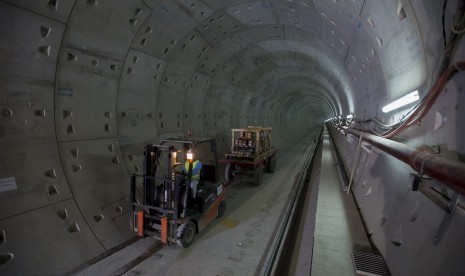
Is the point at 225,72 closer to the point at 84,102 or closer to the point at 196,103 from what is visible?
the point at 196,103

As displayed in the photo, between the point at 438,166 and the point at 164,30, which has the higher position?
the point at 164,30

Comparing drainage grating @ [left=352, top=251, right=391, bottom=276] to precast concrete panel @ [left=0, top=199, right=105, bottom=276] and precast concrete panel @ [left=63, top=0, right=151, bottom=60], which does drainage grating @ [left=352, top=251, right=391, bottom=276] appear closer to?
precast concrete panel @ [left=0, top=199, right=105, bottom=276]

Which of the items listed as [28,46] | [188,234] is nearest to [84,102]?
[28,46]

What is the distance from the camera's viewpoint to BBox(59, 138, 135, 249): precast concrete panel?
559 cm

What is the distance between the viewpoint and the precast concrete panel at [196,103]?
10.4 meters

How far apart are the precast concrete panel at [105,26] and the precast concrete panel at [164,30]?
26 cm

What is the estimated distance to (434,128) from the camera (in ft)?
9.10

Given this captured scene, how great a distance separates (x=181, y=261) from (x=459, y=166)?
5.23 meters

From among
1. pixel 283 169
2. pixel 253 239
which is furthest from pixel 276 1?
pixel 283 169

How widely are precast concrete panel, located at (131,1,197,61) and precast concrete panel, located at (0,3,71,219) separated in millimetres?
2131

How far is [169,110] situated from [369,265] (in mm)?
7787

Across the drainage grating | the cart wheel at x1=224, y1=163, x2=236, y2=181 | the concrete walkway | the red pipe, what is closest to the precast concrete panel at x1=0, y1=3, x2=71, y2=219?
the concrete walkway

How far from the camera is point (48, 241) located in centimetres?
479

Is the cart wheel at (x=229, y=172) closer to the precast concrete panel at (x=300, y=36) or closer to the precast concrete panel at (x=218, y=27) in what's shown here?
the precast concrete panel at (x=218, y=27)
